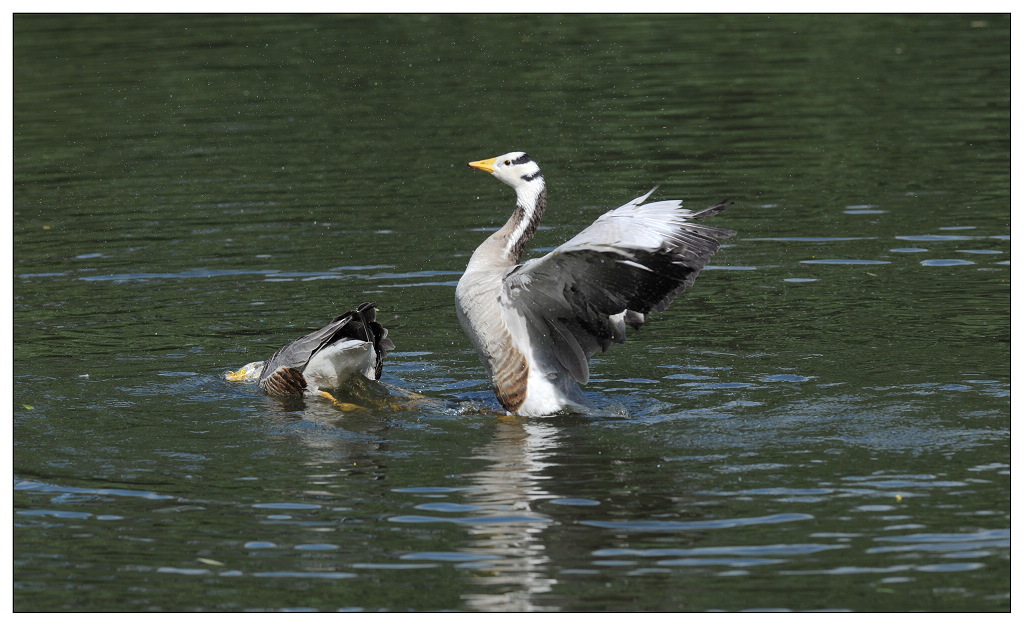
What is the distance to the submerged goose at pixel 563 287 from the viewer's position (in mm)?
9414

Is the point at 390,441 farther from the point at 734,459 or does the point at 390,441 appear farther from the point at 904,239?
the point at 904,239

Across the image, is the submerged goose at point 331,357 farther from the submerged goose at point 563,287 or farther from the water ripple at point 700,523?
the water ripple at point 700,523

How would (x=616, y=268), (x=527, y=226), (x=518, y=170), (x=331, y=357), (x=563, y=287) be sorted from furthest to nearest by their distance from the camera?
(x=331, y=357)
(x=518, y=170)
(x=527, y=226)
(x=563, y=287)
(x=616, y=268)

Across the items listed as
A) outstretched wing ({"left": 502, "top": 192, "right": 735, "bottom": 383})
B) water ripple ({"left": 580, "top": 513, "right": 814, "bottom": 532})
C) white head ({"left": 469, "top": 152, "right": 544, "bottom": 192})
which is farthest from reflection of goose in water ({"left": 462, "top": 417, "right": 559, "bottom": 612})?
white head ({"left": 469, "top": 152, "right": 544, "bottom": 192})

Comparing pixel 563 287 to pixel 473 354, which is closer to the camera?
pixel 563 287

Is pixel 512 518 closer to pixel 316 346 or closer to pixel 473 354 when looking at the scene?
pixel 316 346

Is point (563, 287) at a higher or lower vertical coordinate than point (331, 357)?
higher

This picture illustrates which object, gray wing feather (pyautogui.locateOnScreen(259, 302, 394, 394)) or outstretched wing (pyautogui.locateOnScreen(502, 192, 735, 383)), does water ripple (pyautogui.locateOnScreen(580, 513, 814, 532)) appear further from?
gray wing feather (pyautogui.locateOnScreen(259, 302, 394, 394))

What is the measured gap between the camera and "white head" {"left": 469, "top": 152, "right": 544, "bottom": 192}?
35.3 ft

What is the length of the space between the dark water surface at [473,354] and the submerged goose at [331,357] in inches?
7.7

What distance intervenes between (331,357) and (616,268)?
286 cm

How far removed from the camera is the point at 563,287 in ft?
32.3

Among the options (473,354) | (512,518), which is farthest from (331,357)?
(512,518)

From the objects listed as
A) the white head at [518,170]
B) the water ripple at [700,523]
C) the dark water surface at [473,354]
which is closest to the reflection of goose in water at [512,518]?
the dark water surface at [473,354]
